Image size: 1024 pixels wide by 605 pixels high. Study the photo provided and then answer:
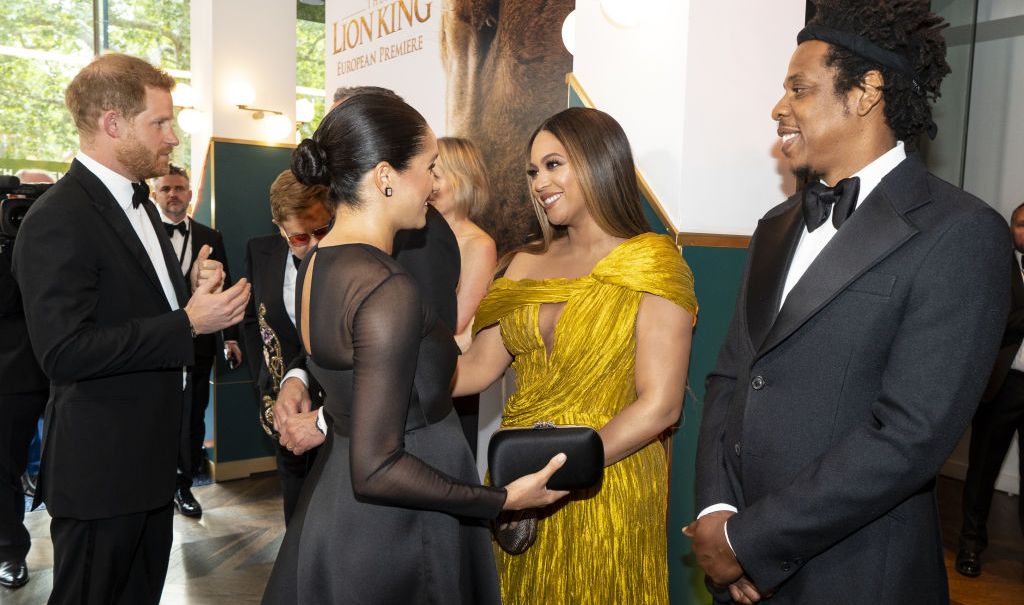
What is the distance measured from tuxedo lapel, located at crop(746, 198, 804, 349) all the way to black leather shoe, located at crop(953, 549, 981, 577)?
3241 millimetres

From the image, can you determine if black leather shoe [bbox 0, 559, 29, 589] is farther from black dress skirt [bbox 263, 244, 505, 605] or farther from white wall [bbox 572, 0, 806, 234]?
white wall [bbox 572, 0, 806, 234]

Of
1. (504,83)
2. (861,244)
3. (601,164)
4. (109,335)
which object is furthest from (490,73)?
(861,244)

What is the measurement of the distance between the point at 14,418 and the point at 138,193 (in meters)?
2.38

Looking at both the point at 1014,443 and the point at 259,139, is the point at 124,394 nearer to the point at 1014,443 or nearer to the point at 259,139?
the point at 259,139

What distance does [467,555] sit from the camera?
1.68 metres

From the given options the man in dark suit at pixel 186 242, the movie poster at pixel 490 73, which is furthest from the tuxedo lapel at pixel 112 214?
the man in dark suit at pixel 186 242

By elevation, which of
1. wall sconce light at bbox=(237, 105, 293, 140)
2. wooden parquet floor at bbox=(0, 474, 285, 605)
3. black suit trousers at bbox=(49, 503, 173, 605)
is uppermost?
wall sconce light at bbox=(237, 105, 293, 140)

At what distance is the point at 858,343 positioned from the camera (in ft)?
4.63

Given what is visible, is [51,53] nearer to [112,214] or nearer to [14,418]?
[14,418]

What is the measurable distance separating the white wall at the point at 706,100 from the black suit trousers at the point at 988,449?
2.18m

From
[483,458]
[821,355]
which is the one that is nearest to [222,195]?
[483,458]

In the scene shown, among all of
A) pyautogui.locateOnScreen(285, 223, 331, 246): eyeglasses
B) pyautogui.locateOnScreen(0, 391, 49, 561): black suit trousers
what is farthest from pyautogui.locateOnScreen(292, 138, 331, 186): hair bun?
pyautogui.locateOnScreen(0, 391, 49, 561): black suit trousers

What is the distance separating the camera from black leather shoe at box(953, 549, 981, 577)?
4.01m

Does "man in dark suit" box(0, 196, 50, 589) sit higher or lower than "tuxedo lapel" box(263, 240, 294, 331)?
lower
